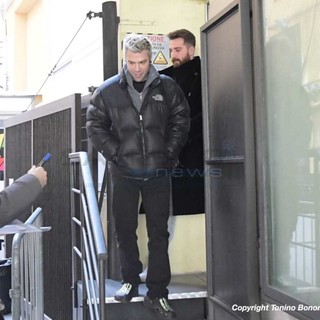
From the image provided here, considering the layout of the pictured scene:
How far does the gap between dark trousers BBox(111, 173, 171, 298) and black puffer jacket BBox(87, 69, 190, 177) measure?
90 mm

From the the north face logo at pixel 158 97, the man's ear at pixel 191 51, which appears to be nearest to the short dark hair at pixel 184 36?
the man's ear at pixel 191 51

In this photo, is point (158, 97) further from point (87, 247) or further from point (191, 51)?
point (87, 247)

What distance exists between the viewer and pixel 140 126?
2951mm

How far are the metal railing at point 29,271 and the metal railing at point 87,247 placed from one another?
0.88ft

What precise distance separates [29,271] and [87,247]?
837 millimetres

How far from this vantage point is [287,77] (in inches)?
95.0

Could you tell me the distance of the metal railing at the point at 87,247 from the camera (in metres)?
2.43

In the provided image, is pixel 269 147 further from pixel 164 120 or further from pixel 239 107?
pixel 164 120

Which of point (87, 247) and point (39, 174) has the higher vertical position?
point (39, 174)

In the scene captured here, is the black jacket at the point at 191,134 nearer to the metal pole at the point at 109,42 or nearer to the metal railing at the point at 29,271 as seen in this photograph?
the metal pole at the point at 109,42

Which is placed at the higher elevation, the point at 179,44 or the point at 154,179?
the point at 179,44

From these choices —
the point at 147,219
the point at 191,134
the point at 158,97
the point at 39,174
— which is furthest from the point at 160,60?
the point at 39,174

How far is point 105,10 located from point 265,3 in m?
1.64

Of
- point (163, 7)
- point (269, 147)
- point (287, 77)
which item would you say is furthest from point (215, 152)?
point (163, 7)
